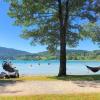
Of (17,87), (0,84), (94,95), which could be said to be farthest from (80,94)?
(0,84)

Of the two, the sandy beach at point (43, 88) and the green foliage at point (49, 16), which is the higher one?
the green foliage at point (49, 16)

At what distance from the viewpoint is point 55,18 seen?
1245 inches

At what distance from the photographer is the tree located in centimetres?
3045

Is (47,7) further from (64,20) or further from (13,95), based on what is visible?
(13,95)

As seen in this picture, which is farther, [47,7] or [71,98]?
[47,7]

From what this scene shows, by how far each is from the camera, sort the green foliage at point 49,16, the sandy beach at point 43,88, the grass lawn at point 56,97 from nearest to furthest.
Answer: the grass lawn at point 56,97 → the sandy beach at point 43,88 → the green foliage at point 49,16

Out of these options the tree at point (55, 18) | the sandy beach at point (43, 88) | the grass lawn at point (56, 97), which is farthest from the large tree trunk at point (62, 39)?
the grass lawn at point (56, 97)

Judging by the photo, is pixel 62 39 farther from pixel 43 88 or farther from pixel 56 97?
pixel 56 97

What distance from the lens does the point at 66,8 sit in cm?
3103

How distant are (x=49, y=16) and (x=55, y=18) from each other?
499 millimetres

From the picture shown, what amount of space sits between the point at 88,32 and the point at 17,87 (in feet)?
44.0

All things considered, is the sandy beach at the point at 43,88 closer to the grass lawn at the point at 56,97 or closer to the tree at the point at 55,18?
the grass lawn at the point at 56,97

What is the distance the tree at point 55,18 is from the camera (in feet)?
99.9

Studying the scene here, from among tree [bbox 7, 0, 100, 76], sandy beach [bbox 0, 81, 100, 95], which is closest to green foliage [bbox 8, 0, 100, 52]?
tree [bbox 7, 0, 100, 76]
